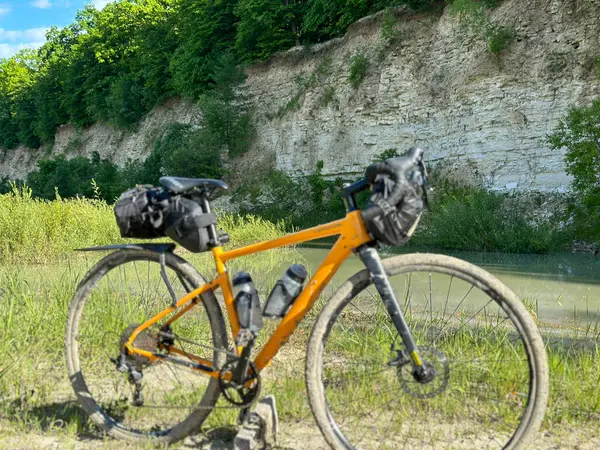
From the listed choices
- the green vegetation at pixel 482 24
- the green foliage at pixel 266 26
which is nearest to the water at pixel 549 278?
the green vegetation at pixel 482 24

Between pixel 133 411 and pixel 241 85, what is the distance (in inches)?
1122

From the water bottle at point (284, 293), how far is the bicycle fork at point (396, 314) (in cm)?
29

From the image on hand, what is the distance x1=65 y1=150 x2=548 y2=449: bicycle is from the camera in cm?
232

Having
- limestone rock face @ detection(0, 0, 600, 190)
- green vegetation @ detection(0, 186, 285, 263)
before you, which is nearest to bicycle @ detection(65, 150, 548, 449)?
green vegetation @ detection(0, 186, 285, 263)

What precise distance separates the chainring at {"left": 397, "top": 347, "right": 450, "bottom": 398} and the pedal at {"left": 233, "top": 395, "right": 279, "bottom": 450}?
60 centimetres

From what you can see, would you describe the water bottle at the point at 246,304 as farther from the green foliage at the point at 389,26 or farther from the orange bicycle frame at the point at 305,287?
the green foliage at the point at 389,26

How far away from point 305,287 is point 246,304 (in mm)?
263

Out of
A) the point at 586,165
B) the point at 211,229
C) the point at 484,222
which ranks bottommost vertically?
the point at 484,222

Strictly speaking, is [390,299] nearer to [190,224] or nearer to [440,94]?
[190,224]

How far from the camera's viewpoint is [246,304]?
2525 millimetres

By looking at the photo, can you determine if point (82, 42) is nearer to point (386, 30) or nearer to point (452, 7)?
point (386, 30)

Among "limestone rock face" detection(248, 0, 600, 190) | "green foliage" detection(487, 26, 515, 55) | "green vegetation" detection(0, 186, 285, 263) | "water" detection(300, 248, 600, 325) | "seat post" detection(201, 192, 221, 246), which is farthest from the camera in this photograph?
"green foliage" detection(487, 26, 515, 55)

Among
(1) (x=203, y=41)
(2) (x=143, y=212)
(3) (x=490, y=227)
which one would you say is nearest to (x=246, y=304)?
(2) (x=143, y=212)

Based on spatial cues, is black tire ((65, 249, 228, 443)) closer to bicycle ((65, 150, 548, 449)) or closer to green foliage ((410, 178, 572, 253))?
bicycle ((65, 150, 548, 449))
